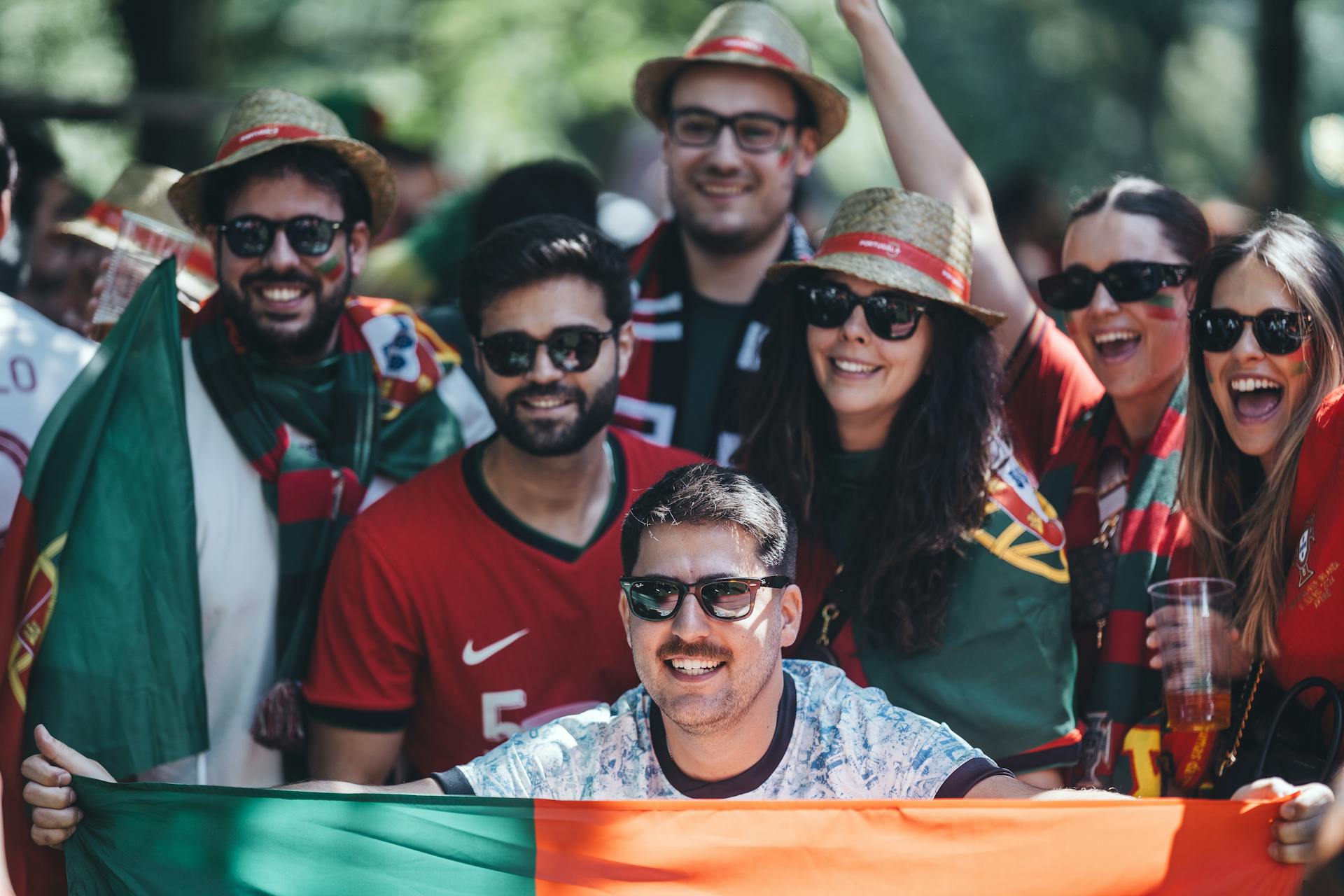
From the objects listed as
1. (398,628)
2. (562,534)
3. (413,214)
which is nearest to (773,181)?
(562,534)

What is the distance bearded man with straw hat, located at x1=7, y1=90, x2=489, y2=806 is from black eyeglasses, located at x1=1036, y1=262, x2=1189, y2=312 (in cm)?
190

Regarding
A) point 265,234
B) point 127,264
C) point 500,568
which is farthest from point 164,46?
point 500,568

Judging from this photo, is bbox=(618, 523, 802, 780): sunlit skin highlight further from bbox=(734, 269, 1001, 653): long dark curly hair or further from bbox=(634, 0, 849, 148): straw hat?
bbox=(634, 0, 849, 148): straw hat

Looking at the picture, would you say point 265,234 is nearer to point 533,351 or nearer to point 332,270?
point 332,270

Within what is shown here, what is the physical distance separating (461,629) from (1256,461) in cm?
207

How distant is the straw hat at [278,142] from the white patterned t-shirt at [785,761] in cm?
204

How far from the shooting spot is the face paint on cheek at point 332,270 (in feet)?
15.2

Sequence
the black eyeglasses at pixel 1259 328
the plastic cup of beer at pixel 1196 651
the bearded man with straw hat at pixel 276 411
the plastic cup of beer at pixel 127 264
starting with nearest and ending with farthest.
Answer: the plastic cup of beer at pixel 1196 651
the black eyeglasses at pixel 1259 328
the bearded man with straw hat at pixel 276 411
the plastic cup of beer at pixel 127 264

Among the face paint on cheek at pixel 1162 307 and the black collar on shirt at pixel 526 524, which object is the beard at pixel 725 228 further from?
the face paint on cheek at pixel 1162 307

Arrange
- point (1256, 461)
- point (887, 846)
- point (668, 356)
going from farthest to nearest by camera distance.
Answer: point (668, 356) < point (1256, 461) < point (887, 846)

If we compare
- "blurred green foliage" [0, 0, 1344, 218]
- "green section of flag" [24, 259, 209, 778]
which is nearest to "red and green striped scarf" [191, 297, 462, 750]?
"green section of flag" [24, 259, 209, 778]

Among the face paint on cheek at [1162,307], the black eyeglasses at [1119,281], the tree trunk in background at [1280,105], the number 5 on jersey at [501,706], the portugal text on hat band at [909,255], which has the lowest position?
the number 5 on jersey at [501,706]

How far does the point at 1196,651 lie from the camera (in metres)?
3.73

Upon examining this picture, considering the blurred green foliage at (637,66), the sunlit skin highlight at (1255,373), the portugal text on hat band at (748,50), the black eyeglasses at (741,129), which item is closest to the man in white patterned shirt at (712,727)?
the sunlit skin highlight at (1255,373)
